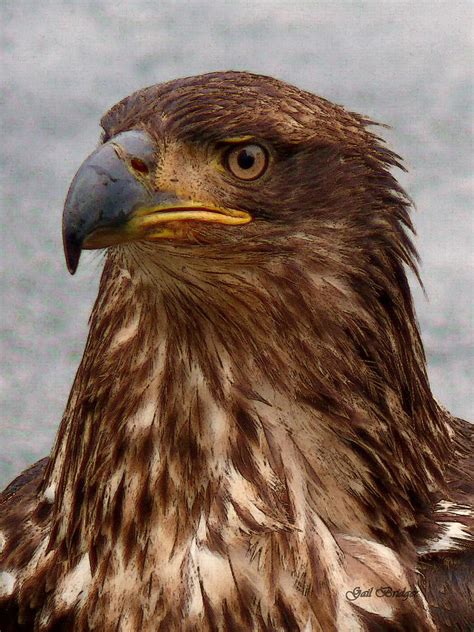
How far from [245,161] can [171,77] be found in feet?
10.7

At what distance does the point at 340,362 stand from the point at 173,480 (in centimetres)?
34

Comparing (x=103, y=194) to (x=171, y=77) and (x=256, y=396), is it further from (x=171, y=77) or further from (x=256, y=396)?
(x=171, y=77)

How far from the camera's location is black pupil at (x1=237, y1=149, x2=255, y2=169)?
1.92m

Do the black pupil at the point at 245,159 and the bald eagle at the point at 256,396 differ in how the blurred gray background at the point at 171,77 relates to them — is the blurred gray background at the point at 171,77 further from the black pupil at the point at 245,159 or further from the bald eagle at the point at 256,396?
the black pupil at the point at 245,159

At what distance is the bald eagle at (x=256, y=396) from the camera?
1.95m

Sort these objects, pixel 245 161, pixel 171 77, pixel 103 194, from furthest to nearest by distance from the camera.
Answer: pixel 171 77 → pixel 245 161 → pixel 103 194

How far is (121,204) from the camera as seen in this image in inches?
70.6

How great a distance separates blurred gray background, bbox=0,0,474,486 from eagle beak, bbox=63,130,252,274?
2402mm

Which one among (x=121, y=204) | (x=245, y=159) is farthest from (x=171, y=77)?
(x=121, y=204)

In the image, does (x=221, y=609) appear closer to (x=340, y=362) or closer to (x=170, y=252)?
(x=340, y=362)

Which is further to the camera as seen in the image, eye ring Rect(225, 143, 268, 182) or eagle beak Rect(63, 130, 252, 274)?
eye ring Rect(225, 143, 268, 182)
